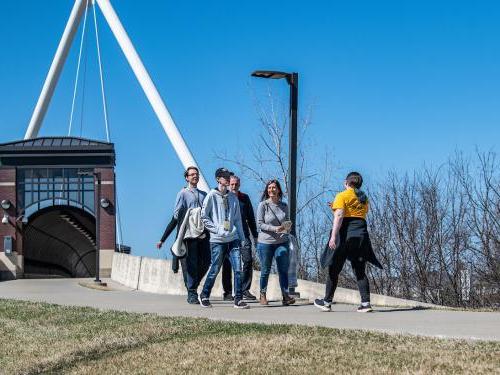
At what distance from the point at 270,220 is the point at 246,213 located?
96 centimetres

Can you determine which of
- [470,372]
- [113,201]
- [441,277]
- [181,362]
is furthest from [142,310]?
[113,201]

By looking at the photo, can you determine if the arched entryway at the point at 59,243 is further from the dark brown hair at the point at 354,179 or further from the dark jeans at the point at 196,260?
the dark brown hair at the point at 354,179

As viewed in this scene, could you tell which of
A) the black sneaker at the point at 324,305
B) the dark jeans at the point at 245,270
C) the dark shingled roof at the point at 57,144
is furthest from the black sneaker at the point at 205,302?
the dark shingled roof at the point at 57,144

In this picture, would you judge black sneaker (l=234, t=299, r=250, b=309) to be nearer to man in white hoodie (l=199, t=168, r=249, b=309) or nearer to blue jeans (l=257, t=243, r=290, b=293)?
man in white hoodie (l=199, t=168, r=249, b=309)

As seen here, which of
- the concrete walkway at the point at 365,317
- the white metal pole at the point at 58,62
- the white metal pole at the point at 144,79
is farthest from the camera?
the white metal pole at the point at 58,62

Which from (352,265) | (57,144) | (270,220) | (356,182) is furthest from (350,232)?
(57,144)

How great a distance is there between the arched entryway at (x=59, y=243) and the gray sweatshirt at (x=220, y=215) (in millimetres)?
37452

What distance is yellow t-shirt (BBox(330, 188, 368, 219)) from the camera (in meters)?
11.5

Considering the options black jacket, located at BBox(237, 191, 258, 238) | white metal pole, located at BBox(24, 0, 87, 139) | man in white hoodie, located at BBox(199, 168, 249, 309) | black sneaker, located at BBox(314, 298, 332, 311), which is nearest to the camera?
black sneaker, located at BBox(314, 298, 332, 311)

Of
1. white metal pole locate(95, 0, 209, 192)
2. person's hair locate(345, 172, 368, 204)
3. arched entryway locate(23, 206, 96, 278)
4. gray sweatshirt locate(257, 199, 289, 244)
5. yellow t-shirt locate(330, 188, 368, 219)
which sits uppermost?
white metal pole locate(95, 0, 209, 192)

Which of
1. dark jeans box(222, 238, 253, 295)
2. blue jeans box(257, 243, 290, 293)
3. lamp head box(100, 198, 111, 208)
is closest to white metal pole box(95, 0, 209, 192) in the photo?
lamp head box(100, 198, 111, 208)

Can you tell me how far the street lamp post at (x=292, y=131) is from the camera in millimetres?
15133

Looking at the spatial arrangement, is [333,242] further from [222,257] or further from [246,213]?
[246,213]

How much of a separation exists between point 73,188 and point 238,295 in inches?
1468
